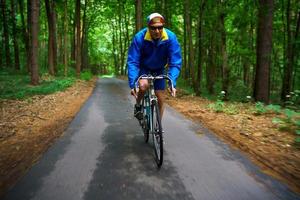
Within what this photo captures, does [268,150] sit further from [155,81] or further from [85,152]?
[85,152]

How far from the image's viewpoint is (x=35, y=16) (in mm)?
16359

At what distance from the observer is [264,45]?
11938 mm

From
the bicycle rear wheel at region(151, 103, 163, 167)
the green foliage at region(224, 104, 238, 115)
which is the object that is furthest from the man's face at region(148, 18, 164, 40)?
the green foliage at region(224, 104, 238, 115)

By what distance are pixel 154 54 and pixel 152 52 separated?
48 millimetres

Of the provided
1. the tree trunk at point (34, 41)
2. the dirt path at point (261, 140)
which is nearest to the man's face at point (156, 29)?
the dirt path at point (261, 140)

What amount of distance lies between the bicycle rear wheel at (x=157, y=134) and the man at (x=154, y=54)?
41 cm

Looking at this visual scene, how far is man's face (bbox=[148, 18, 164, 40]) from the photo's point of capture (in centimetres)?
486

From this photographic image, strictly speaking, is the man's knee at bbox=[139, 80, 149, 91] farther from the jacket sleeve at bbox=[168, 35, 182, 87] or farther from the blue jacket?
the jacket sleeve at bbox=[168, 35, 182, 87]

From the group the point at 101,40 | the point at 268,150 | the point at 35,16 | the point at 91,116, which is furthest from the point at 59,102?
the point at 101,40

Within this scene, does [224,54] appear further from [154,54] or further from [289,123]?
[154,54]

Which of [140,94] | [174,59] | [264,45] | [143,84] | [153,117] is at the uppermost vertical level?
[264,45]

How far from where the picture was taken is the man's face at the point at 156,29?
16.0ft

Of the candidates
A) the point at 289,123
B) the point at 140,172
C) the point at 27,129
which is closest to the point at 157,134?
the point at 140,172

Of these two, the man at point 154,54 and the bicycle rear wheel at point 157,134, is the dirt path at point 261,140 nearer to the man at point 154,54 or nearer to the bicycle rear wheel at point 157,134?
the bicycle rear wheel at point 157,134
